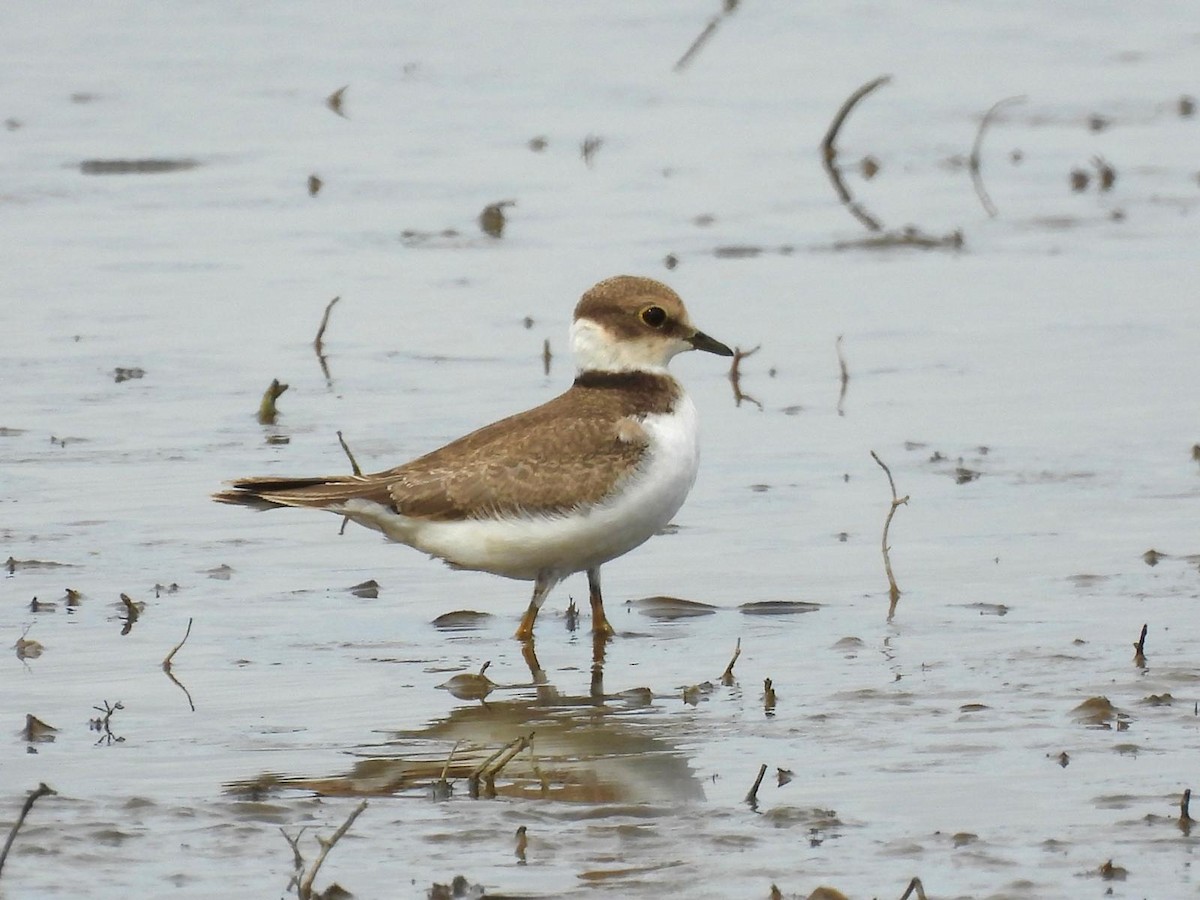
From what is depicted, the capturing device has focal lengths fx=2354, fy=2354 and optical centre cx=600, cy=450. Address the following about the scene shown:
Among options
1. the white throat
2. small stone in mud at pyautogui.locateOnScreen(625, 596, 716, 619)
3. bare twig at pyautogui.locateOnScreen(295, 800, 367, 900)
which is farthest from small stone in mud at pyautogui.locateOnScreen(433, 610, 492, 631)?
bare twig at pyautogui.locateOnScreen(295, 800, 367, 900)

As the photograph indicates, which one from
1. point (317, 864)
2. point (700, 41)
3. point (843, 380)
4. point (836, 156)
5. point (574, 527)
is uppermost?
point (700, 41)

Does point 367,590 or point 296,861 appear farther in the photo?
point 367,590

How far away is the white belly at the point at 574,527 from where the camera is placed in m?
8.05

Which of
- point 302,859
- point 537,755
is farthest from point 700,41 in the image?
point 302,859

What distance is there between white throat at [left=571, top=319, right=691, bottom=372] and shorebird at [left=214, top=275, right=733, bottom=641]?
133mm

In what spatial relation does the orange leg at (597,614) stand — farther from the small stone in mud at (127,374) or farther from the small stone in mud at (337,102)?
the small stone in mud at (337,102)

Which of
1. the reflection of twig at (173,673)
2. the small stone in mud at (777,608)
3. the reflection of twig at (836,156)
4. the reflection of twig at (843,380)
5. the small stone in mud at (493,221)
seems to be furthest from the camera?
the reflection of twig at (836,156)

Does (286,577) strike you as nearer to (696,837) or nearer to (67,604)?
(67,604)

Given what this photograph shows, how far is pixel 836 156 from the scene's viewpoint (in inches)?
654

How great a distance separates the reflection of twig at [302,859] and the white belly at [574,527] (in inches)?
92.6

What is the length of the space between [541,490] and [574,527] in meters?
0.19

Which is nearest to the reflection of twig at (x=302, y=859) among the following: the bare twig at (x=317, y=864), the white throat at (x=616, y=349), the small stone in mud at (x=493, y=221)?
the bare twig at (x=317, y=864)

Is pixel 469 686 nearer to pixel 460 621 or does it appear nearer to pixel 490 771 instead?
pixel 460 621

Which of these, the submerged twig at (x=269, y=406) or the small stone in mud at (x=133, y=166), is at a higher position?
the small stone in mud at (x=133, y=166)
